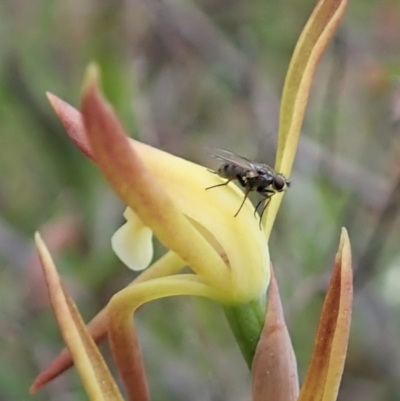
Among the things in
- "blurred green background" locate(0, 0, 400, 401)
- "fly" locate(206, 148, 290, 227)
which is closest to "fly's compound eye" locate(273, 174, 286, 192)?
"fly" locate(206, 148, 290, 227)

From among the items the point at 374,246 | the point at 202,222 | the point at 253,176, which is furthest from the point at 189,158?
the point at 202,222

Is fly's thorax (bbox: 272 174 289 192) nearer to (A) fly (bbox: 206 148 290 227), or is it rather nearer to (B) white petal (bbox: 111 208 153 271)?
(A) fly (bbox: 206 148 290 227)

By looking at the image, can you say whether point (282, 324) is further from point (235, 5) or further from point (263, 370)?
point (235, 5)

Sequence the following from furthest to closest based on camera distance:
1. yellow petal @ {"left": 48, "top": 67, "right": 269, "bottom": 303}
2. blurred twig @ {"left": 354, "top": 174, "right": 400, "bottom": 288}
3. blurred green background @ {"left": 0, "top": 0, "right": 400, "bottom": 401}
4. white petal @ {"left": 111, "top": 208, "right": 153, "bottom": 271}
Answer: blurred green background @ {"left": 0, "top": 0, "right": 400, "bottom": 401}
blurred twig @ {"left": 354, "top": 174, "right": 400, "bottom": 288}
white petal @ {"left": 111, "top": 208, "right": 153, "bottom": 271}
yellow petal @ {"left": 48, "top": 67, "right": 269, "bottom": 303}

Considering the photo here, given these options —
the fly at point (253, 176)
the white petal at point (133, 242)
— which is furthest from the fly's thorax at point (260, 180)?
the white petal at point (133, 242)

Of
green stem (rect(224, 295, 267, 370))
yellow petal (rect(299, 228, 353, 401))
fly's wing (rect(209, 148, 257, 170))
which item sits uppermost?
fly's wing (rect(209, 148, 257, 170))

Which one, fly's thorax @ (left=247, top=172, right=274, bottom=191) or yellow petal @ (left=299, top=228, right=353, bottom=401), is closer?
yellow petal @ (left=299, top=228, right=353, bottom=401)

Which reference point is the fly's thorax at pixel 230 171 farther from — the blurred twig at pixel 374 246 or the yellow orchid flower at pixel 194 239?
the blurred twig at pixel 374 246
